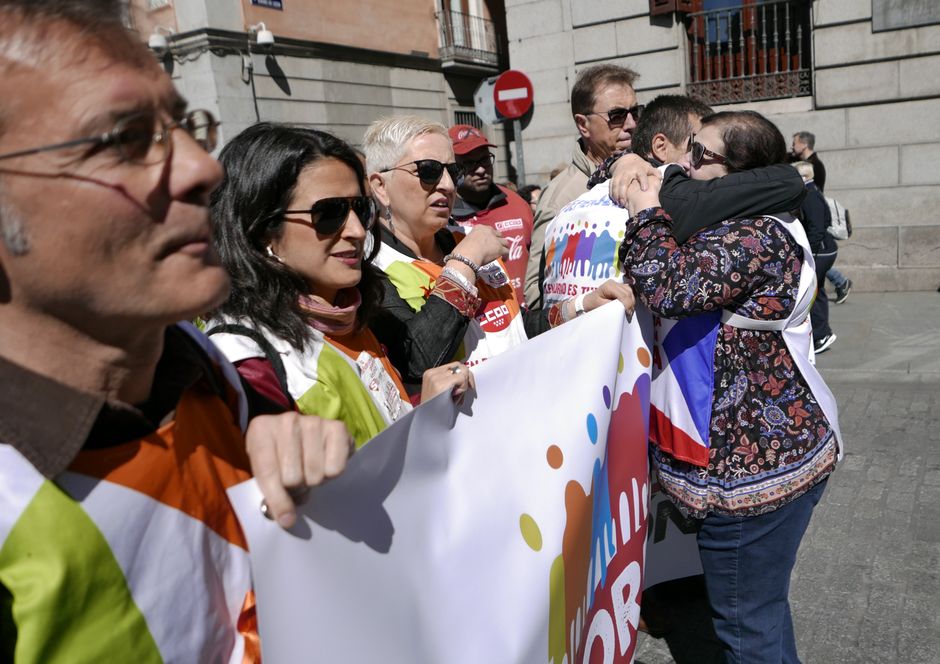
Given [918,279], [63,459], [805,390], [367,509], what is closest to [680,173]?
[805,390]

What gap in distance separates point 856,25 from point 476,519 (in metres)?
10.2

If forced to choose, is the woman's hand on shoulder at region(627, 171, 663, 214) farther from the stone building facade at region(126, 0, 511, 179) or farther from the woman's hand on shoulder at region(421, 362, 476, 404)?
the stone building facade at region(126, 0, 511, 179)

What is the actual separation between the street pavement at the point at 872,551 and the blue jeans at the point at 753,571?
87 cm

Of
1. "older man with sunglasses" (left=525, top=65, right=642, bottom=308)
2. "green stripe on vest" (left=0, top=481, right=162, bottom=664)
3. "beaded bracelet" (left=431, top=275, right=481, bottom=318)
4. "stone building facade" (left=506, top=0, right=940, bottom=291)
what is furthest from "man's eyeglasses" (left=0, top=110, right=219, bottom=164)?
"stone building facade" (left=506, top=0, right=940, bottom=291)

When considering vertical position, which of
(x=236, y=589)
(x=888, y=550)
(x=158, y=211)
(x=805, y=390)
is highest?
(x=158, y=211)

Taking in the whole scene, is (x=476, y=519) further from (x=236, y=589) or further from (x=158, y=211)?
(x=158, y=211)

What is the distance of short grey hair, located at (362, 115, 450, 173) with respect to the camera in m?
2.57

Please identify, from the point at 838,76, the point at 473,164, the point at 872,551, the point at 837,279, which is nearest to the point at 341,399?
the point at 872,551

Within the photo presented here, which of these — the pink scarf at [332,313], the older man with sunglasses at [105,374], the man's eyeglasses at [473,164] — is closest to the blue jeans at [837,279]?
the man's eyeglasses at [473,164]

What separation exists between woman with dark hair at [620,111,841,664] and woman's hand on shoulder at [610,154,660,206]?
0.13 feet

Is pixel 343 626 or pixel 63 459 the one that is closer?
pixel 63 459

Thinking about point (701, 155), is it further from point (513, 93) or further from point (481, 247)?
point (513, 93)

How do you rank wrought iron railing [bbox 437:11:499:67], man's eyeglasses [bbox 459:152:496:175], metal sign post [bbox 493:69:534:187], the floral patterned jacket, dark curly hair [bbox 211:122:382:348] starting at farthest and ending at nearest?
wrought iron railing [bbox 437:11:499:67], metal sign post [bbox 493:69:534:187], man's eyeglasses [bbox 459:152:496:175], the floral patterned jacket, dark curly hair [bbox 211:122:382:348]

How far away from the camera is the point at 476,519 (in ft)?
4.79
